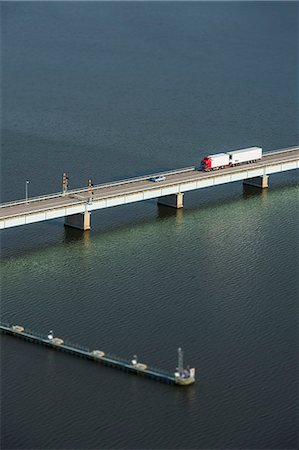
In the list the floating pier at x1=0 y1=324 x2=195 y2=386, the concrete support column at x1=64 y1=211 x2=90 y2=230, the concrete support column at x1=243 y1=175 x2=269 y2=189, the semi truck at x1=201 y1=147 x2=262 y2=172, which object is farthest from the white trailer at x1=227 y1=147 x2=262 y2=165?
the floating pier at x1=0 y1=324 x2=195 y2=386

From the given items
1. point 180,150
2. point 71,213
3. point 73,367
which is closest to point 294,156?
point 180,150

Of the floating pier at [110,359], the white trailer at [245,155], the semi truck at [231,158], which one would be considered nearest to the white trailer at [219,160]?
the semi truck at [231,158]

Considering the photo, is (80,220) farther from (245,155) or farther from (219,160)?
(245,155)

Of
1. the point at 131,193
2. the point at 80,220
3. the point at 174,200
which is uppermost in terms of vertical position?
the point at 174,200

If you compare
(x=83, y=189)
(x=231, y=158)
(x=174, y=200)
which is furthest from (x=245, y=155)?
(x=83, y=189)

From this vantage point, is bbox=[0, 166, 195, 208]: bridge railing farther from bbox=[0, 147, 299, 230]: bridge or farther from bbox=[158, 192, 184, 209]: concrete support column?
bbox=[158, 192, 184, 209]: concrete support column

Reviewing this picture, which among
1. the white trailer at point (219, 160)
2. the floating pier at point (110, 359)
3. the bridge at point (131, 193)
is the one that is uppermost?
the white trailer at point (219, 160)

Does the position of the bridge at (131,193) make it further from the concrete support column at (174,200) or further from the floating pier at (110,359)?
the floating pier at (110,359)
